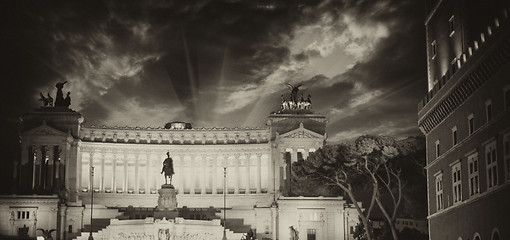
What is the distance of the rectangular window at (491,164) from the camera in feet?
177

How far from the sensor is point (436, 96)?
6769 cm

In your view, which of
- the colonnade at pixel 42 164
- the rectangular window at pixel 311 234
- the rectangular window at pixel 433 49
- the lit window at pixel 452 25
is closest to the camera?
the lit window at pixel 452 25

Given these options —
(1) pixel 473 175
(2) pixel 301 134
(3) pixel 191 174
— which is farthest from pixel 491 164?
(3) pixel 191 174

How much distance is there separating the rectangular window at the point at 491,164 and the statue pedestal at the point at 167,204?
228 ft

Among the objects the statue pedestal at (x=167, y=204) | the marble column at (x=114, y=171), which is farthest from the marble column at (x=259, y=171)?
the statue pedestal at (x=167, y=204)

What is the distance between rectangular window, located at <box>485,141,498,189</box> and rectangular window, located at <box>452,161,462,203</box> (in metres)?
7.84

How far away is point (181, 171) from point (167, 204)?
2896 centimetres

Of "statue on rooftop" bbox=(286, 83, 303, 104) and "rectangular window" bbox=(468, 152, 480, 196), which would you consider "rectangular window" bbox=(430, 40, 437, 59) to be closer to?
"rectangular window" bbox=(468, 152, 480, 196)

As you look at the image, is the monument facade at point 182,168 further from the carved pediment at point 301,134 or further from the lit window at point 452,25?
the lit window at point 452,25

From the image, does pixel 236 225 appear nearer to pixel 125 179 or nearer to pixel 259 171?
pixel 259 171

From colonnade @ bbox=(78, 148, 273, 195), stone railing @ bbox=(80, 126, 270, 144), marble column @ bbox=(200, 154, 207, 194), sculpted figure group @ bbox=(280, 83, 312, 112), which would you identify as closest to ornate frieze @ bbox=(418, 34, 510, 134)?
sculpted figure group @ bbox=(280, 83, 312, 112)

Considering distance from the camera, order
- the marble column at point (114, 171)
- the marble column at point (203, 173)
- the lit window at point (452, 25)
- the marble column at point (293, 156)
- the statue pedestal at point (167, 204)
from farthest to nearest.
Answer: the marble column at point (203, 173) → the marble column at point (114, 171) → the marble column at point (293, 156) → the statue pedestal at point (167, 204) → the lit window at point (452, 25)

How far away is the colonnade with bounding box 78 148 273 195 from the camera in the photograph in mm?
146125

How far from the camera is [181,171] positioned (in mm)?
150125
